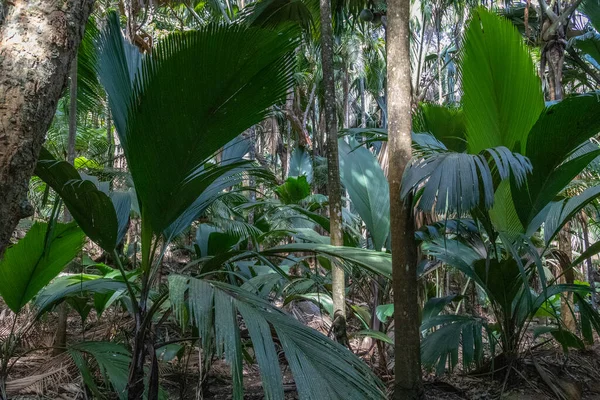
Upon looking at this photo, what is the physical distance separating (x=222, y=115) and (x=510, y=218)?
7.82 feet

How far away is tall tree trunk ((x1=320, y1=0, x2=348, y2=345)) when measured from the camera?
3148 millimetres

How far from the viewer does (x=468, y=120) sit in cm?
334

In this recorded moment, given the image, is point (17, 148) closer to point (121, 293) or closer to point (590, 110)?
point (121, 293)

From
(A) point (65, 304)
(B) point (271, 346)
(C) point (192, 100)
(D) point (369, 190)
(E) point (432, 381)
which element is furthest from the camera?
(D) point (369, 190)

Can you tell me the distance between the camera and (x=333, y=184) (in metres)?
3.36

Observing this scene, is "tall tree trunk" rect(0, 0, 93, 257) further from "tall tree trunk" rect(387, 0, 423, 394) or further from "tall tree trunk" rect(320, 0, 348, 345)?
"tall tree trunk" rect(320, 0, 348, 345)

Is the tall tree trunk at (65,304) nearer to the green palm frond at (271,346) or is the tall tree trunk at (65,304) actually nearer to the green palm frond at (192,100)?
the green palm frond at (192,100)

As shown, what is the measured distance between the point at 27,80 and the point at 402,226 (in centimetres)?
181

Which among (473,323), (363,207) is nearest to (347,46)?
(363,207)

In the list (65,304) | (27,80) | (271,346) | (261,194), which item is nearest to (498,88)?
(261,194)

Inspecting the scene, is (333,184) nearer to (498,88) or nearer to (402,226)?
(402,226)

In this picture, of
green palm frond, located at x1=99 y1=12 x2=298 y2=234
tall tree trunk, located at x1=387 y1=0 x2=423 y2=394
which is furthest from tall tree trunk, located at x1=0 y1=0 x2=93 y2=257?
tall tree trunk, located at x1=387 y1=0 x2=423 y2=394

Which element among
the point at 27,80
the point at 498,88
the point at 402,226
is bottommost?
the point at 402,226

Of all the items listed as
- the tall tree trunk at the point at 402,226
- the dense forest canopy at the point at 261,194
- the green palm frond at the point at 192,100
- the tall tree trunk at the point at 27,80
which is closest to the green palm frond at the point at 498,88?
the dense forest canopy at the point at 261,194
